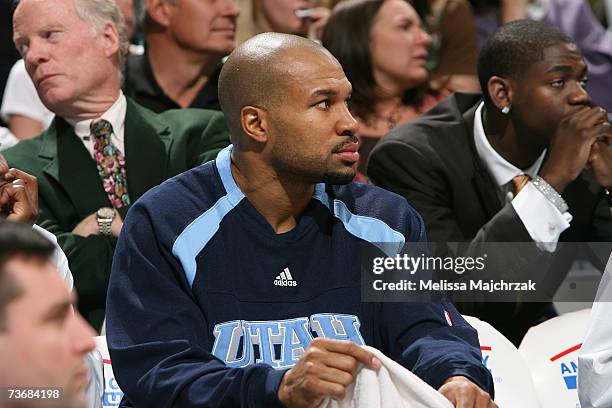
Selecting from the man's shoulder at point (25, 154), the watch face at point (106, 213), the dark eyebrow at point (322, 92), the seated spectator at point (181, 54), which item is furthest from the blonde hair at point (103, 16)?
the dark eyebrow at point (322, 92)

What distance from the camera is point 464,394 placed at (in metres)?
2.71

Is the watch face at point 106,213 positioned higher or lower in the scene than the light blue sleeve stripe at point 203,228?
lower

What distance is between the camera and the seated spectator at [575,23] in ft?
18.9

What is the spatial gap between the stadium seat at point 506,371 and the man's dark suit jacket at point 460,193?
0.43 m

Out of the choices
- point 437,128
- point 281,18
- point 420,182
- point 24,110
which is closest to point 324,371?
point 420,182

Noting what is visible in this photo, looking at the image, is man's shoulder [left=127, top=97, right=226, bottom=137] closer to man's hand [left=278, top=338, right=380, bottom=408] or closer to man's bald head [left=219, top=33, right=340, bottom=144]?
man's bald head [left=219, top=33, right=340, bottom=144]

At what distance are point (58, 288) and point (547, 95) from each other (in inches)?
104

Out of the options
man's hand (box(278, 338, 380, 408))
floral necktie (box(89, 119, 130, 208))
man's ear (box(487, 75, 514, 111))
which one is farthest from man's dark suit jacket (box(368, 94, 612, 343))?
man's hand (box(278, 338, 380, 408))

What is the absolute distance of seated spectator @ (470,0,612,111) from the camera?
5.75 m

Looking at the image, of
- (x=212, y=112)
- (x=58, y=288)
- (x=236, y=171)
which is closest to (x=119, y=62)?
(x=212, y=112)

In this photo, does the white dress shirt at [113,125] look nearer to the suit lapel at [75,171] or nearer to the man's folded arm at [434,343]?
the suit lapel at [75,171]

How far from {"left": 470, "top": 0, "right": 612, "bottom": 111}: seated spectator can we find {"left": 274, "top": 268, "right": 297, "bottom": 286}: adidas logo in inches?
120

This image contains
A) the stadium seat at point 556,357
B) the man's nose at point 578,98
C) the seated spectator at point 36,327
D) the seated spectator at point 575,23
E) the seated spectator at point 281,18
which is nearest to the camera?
the seated spectator at point 36,327

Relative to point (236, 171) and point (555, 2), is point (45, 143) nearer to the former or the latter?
point (236, 171)
